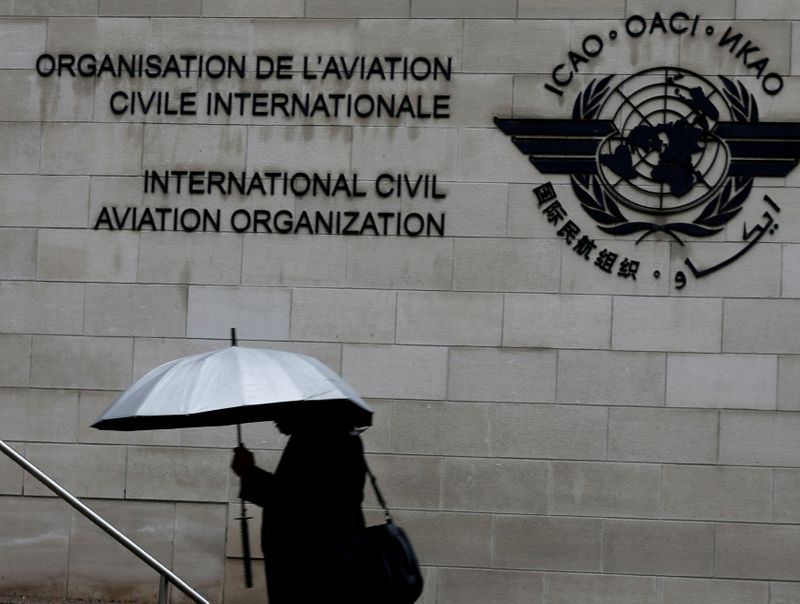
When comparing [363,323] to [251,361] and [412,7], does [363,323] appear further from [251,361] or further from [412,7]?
[251,361]

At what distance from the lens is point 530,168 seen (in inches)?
340

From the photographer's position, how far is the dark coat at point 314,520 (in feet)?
16.8

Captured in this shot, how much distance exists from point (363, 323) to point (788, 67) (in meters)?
3.43

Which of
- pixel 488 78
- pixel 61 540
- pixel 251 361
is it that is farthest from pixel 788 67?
pixel 61 540

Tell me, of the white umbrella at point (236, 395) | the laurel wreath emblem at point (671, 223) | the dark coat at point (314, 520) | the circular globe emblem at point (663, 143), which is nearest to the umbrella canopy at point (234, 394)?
the white umbrella at point (236, 395)

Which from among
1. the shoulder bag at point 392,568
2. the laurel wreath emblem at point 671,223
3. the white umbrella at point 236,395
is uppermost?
the laurel wreath emblem at point 671,223

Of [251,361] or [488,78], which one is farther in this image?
[488,78]

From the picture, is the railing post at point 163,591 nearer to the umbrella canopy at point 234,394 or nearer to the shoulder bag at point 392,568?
the umbrella canopy at point 234,394

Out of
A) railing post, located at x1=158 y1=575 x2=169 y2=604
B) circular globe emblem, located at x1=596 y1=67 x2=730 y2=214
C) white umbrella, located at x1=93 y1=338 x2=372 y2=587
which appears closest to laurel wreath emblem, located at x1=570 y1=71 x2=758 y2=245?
circular globe emblem, located at x1=596 y1=67 x2=730 y2=214

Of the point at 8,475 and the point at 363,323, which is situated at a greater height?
the point at 363,323

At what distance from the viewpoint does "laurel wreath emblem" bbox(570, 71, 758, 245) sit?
8.49 metres

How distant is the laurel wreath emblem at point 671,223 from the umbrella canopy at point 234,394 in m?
3.64

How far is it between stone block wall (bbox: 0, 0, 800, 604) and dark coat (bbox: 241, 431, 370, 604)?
3.26 meters

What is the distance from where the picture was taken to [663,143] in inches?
338
